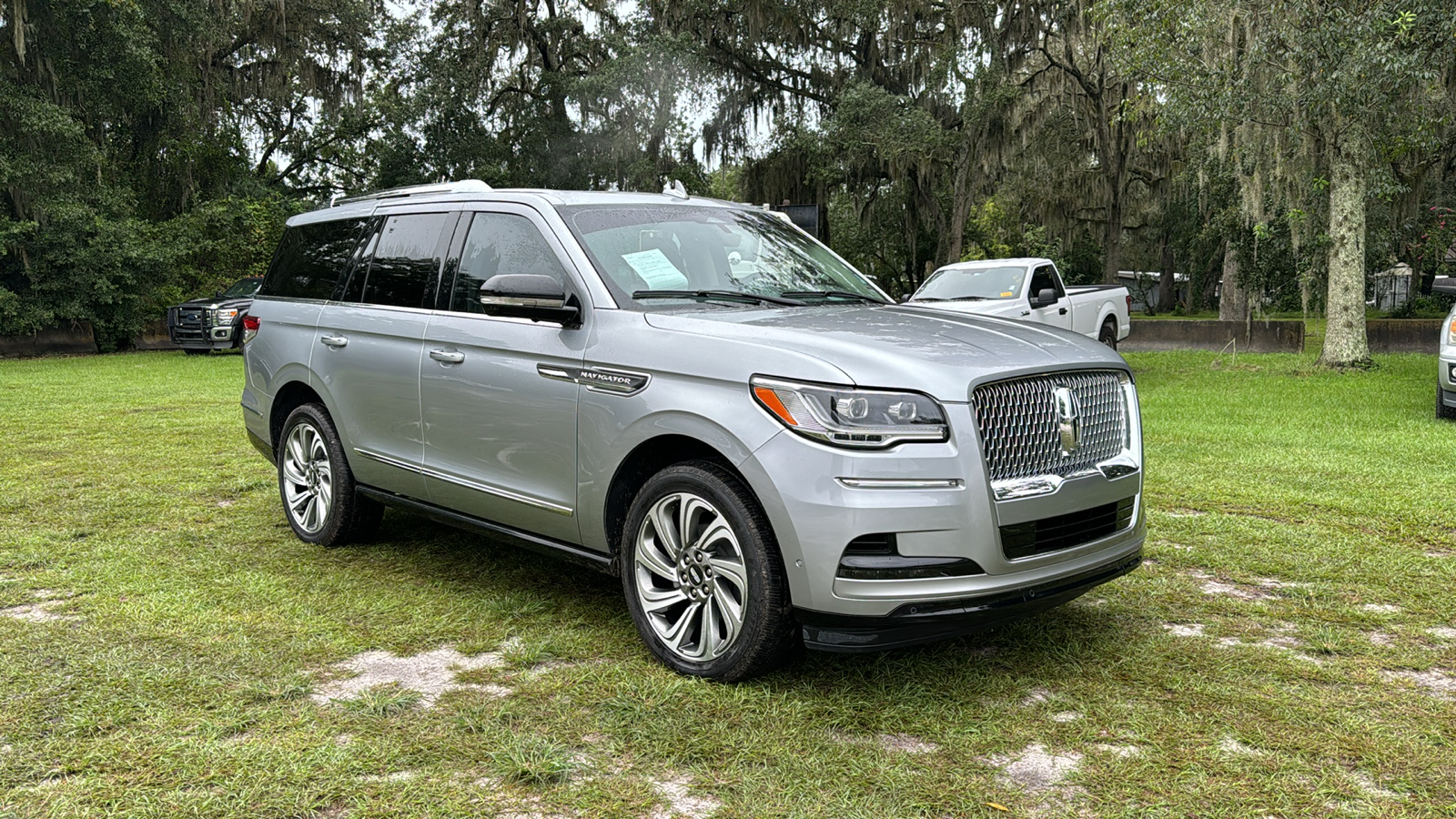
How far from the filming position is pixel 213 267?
2802 centimetres

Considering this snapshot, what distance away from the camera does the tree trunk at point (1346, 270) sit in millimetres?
16250

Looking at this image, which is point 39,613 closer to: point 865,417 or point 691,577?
point 691,577

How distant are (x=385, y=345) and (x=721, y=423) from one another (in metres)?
2.31

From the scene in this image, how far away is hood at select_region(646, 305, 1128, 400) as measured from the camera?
11.6ft

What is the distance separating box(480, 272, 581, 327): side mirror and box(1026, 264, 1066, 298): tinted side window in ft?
40.0

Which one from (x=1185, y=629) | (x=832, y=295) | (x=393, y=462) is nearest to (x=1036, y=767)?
(x=1185, y=629)

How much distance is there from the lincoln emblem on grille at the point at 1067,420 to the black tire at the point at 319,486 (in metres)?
3.63

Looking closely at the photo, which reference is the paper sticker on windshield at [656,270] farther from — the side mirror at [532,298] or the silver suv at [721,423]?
the side mirror at [532,298]

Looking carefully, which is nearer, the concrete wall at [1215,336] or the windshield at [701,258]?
the windshield at [701,258]

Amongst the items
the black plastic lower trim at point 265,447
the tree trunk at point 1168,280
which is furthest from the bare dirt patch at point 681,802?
the tree trunk at point 1168,280

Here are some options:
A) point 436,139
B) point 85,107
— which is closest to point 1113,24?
point 436,139

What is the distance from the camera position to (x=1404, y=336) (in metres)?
19.9

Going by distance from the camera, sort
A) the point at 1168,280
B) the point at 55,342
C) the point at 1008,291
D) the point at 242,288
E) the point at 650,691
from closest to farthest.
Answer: the point at 650,691, the point at 1008,291, the point at 242,288, the point at 55,342, the point at 1168,280

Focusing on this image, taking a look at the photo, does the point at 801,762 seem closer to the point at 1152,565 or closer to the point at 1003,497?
the point at 1003,497
